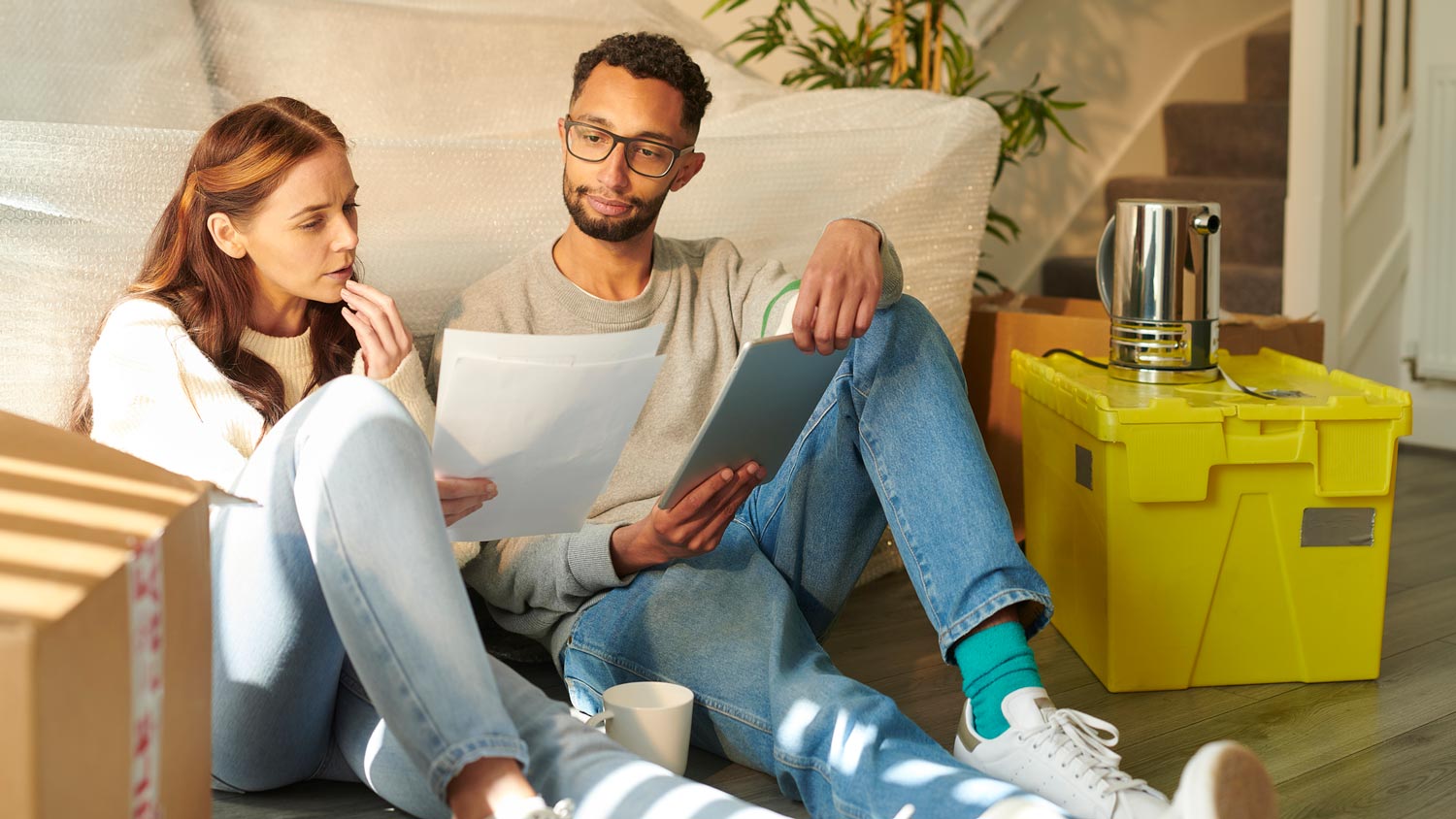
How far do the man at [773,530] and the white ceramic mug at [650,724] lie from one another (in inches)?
2.9

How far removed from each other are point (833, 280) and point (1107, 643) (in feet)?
1.85

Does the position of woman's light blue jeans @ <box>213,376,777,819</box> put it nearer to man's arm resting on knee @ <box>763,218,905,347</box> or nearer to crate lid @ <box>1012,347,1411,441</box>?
man's arm resting on knee @ <box>763,218,905,347</box>

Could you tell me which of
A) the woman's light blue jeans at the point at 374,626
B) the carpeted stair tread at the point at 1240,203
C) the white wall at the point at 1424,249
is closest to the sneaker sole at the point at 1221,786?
the woman's light blue jeans at the point at 374,626

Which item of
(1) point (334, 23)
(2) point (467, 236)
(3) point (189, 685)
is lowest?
(3) point (189, 685)

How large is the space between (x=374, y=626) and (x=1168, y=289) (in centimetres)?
102

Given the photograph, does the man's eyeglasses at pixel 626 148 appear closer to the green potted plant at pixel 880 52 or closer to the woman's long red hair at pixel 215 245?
the woman's long red hair at pixel 215 245

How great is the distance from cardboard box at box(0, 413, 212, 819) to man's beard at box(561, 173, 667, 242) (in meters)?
0.61

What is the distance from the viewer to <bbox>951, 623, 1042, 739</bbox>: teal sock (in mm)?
1091

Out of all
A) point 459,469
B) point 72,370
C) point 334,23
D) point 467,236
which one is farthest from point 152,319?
point 334,23

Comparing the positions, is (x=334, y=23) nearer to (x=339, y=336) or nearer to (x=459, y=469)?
(x=339, y=336)

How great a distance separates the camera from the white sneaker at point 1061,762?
3.21 feet

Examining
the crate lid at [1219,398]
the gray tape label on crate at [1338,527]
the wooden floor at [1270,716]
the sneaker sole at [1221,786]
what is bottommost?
the wooden floor at [1270,716]

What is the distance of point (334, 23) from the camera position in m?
1.93

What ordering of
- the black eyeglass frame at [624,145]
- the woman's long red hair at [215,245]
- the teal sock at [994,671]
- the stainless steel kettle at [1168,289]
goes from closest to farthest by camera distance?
the teal sock at [994,671], the woman's long red hair at [215,245], the black eyeglass frame at [624,145], the stainless steel kettle at [1168,289]
